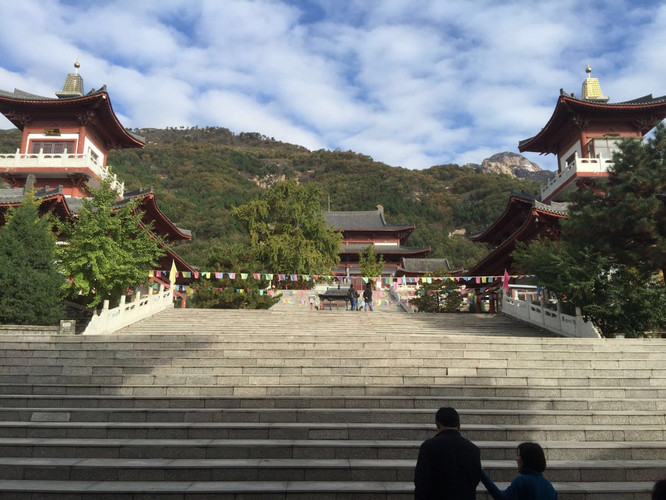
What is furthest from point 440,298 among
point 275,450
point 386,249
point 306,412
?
point 275,450

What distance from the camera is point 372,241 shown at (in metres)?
45.0

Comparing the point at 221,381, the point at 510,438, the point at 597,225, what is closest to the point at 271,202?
the point at 597,225

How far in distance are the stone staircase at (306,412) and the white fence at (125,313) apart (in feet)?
5.75

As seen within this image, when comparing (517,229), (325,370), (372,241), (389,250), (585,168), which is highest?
(585,168)

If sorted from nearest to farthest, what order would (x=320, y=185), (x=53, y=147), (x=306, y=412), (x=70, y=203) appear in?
(x=306, y=412) → (x=70, y=203) → (x=53, y=147) → (x=320, y=185)

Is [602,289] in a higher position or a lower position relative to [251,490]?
higher

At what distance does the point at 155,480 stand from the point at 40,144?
25.1 m

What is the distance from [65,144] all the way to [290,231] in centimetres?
1244

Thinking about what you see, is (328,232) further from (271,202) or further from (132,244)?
(132,244)

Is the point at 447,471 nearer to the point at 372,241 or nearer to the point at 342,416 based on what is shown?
the point at 342,416

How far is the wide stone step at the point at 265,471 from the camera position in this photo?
548cm

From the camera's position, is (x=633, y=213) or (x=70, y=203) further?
(x=70, y=203)

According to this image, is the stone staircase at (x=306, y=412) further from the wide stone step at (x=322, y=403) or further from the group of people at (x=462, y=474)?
the group of people at (x=462, y=474)

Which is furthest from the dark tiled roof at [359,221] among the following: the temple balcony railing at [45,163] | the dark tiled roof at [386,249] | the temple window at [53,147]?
the temple balcony railing at [45,163]
